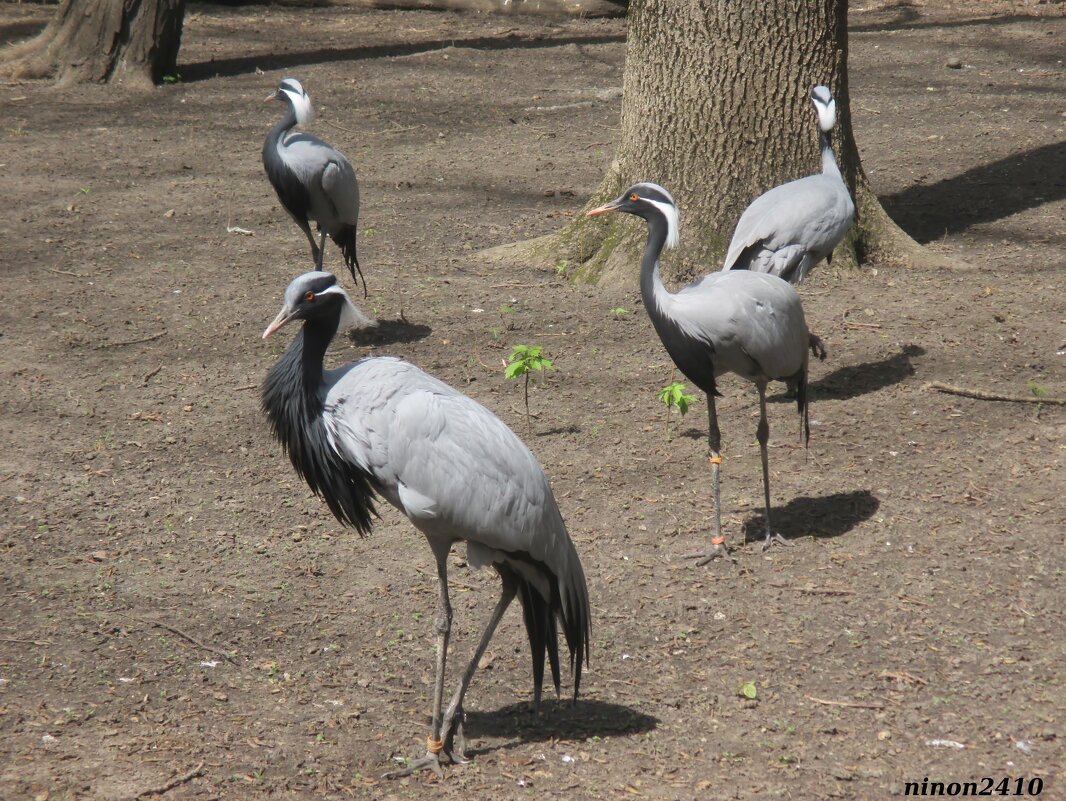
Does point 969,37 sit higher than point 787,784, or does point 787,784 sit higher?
point 969,37

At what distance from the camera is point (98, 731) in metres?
3.48

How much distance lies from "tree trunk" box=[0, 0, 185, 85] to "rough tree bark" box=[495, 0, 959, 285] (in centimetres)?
633

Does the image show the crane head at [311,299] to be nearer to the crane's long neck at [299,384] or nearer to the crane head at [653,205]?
the crane's long neck at [299,384]

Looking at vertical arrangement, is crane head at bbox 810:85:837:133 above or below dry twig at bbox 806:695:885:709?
above

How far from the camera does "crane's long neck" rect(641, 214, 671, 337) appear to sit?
4555 millimetres

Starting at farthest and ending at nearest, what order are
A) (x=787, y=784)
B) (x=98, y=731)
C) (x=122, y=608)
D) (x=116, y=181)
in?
(x=116, y=181), (x=122, y=608), (x=98, y=731), (x=787, y=784)

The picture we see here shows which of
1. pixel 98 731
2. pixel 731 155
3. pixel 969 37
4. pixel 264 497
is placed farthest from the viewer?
pixel 969 37

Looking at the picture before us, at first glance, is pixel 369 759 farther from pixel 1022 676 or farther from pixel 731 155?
pixel 731 155

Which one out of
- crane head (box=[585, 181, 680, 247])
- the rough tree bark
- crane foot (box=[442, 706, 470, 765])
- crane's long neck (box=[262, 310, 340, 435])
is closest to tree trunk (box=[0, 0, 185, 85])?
the rough tree bark

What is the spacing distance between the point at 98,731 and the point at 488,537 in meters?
1.36

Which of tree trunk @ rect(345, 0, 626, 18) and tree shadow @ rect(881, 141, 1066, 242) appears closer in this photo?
tree shadow @ rect(881, 141, 1066, 242)

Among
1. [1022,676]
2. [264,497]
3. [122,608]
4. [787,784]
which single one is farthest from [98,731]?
[1022,676]

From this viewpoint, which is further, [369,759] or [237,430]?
[237,430]

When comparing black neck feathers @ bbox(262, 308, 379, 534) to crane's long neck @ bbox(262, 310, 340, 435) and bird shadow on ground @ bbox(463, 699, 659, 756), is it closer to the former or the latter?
crane's long neck @ bbox(262, 310, 340, 435)
